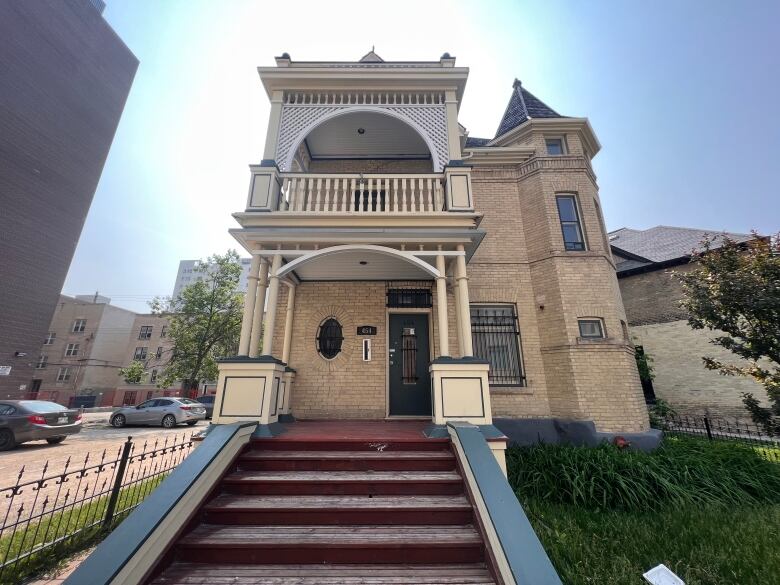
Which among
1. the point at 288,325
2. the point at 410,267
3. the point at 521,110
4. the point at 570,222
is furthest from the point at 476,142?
the point at 288,325

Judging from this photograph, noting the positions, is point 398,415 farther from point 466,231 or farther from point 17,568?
point 17,568

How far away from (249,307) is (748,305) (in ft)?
31.5

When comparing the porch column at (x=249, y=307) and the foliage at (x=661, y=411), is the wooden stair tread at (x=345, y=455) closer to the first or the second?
the porch column at (x=249, y=307)

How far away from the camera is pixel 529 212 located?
8250 mm

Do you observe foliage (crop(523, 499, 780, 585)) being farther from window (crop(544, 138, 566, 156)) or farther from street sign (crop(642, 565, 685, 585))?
window (crop(544, 138, 566, 156))

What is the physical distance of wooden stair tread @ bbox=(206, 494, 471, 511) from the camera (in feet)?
9.95

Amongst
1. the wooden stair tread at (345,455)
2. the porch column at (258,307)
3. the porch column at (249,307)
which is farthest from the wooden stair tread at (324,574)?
the porch column at (258,307)

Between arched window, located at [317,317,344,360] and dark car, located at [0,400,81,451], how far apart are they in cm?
899

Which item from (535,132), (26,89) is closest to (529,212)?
(535,132)

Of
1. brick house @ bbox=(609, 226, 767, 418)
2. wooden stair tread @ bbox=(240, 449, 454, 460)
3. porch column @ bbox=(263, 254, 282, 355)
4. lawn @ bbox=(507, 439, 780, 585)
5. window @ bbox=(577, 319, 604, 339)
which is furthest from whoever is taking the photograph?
brick house @ bbox=(609, 226, 767, 418)

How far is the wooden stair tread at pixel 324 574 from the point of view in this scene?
7.79ft

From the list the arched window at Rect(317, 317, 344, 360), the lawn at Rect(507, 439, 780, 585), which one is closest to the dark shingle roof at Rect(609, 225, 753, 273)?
the lawn at Rect(507, 439, 780, 585)

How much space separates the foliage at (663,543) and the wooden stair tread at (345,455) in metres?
1.44

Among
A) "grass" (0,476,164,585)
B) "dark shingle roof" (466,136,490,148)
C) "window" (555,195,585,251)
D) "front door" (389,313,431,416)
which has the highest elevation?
"dark shingle roof" (466,136,490,148)
